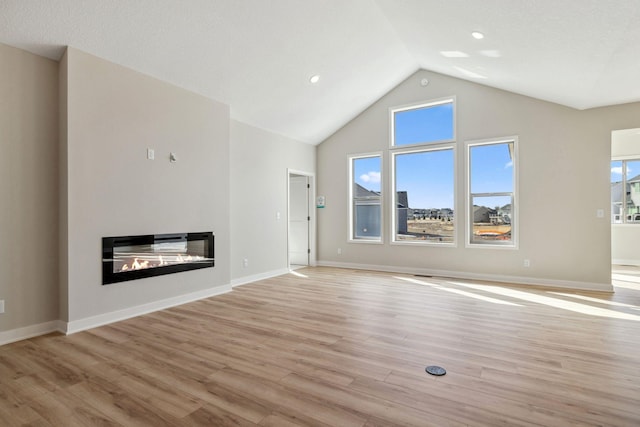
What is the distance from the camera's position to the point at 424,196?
6.60 meters

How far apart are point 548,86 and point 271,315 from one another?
5.06 metres

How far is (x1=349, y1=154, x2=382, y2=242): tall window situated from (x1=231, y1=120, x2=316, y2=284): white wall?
1.38 metres

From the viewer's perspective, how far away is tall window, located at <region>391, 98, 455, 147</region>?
6.27 m

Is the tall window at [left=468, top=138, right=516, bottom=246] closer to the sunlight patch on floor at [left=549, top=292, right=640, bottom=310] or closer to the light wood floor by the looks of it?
the sunlight patch on floor at [left=549, top=292, right=640, bottom=310]

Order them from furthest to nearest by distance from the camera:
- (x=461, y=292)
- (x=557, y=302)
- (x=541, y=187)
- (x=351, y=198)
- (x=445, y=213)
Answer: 1. (x=351, y=198)
2. (x=445, y=213)
3. (x=541, y=187)
4. (x=461, y=292)
5. (x=557, y=302)

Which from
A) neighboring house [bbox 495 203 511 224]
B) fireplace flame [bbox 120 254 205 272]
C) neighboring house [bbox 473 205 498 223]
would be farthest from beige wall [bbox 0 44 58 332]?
neighboring house [bbox 495 203 511 224]

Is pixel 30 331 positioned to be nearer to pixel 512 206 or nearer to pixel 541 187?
pixel 512 206

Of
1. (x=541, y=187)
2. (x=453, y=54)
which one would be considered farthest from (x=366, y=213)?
(x=453, y=54)

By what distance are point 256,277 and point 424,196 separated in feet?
11.9

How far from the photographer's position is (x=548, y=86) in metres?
4.82

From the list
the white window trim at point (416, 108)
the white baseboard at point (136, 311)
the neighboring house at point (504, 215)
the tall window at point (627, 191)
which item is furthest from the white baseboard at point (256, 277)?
the tall window at point (627, 191)

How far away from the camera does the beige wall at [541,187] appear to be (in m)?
5.03

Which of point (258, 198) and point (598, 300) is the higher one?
point (258, 198)

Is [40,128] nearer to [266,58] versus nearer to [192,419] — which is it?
[266,58]
